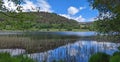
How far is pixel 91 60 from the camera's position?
14523 millimetres

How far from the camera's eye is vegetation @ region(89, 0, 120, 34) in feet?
46.6

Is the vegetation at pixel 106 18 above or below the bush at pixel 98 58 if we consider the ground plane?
above

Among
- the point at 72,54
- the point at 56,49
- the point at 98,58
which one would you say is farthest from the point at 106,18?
the point at 56,49

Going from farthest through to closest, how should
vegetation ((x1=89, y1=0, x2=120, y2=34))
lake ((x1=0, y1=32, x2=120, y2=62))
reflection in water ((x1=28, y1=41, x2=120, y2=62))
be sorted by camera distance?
lake ((x1=0, y1=32, x2=120, y2=62)), reflection in water ((x1=28, y1=41, x2=120, y2=62)), vegetation ((x1=89, y1=0, x2=120, y2=34))

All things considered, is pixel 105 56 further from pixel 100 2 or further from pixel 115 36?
pixel 100 2

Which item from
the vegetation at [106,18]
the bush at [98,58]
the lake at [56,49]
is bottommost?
the lake at [56,49]

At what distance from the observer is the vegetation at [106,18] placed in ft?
46.6

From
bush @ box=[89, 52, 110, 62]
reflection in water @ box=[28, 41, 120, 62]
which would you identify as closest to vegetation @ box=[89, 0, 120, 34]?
bush @ box=[89, 52, 110, 62]

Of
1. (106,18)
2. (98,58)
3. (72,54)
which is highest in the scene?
(106,18)

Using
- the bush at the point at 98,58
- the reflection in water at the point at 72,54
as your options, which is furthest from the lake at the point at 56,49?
the bush at the point at 98,58

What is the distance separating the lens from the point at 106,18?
15547 mm

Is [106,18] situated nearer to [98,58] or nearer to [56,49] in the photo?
[98,58]

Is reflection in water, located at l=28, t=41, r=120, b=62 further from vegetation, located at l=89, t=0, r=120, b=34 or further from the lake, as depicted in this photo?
vegetation, located at l=89, t=0, r=120, b=34

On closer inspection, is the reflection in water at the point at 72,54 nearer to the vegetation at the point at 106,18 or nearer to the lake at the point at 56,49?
the lake at the point at 56,49
